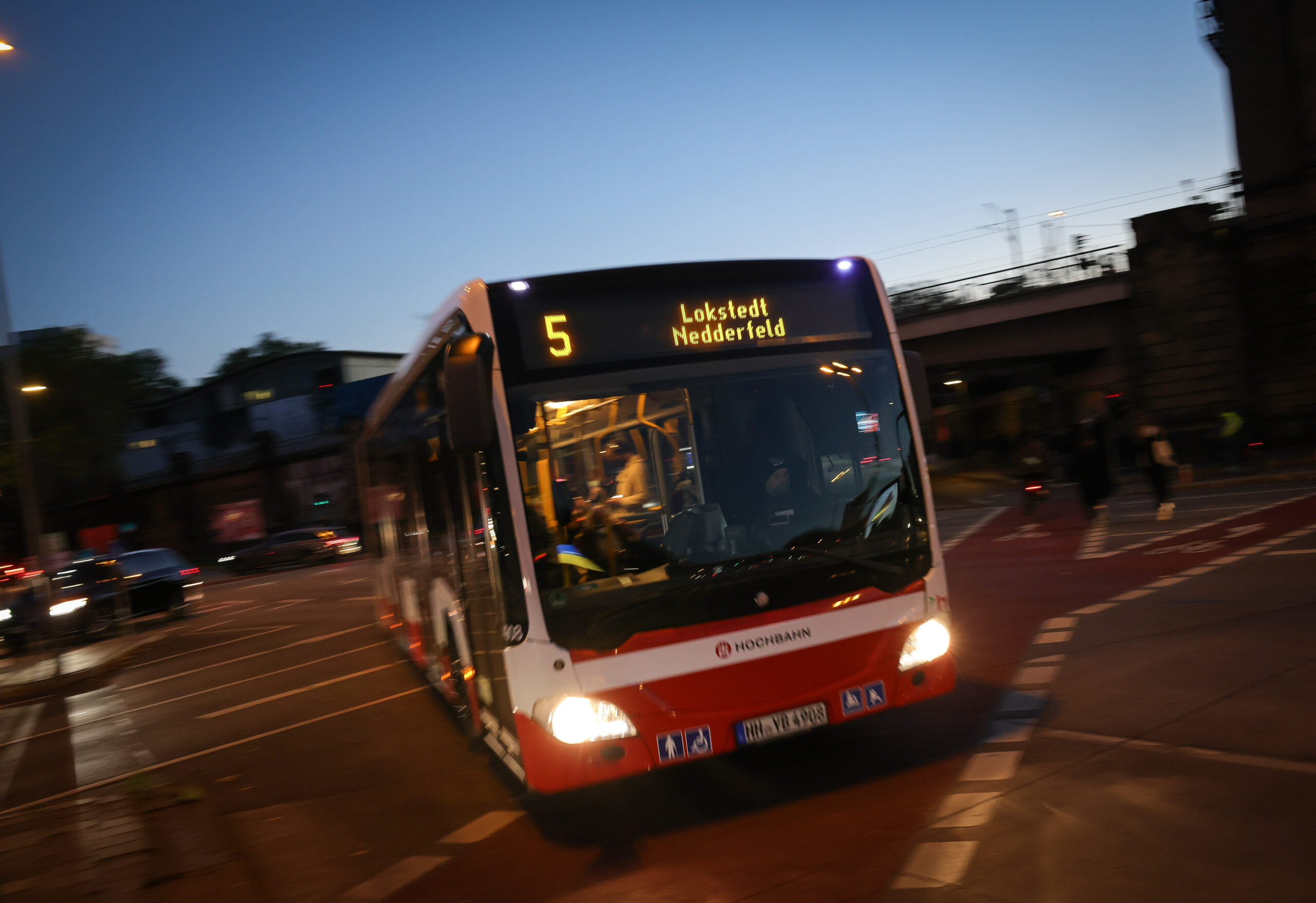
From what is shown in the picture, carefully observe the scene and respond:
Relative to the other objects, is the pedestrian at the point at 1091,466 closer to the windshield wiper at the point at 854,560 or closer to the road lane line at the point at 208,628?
the windshield wiper at the point at 854,560

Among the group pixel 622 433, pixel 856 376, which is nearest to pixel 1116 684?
pixel 856 376

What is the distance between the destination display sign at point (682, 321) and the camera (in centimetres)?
588

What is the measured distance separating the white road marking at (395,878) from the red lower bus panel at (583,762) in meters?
0.65

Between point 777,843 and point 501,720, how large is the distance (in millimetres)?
1838

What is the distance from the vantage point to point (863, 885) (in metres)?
4.49

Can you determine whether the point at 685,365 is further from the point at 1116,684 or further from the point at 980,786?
the point at 1116,684

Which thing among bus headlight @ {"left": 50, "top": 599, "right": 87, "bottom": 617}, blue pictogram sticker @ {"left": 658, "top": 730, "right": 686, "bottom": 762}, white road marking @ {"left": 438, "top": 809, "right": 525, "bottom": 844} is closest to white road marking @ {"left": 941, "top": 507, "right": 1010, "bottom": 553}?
white road marking @ {"left": 438, "top": 809, "right": 525, "bottom": 844}

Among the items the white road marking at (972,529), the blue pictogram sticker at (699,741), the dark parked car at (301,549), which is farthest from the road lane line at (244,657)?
the dark parked car at (301,549)

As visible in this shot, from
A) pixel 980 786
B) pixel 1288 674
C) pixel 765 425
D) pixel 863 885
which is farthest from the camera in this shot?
pixel 1288 674

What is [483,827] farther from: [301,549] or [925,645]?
[301,549]

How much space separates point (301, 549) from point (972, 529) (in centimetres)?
3320

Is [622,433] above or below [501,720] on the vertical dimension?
above

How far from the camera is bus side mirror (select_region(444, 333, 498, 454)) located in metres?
5.41

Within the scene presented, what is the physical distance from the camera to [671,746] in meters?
5.54
